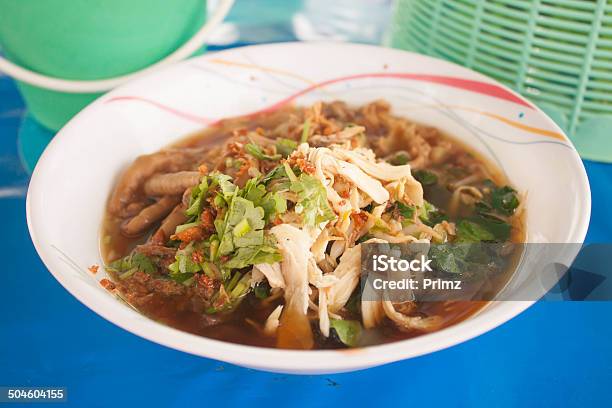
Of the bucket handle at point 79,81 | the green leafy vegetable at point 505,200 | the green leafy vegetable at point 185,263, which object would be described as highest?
the bucket handle at point 79,81

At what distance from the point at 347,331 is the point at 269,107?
1.06 metres

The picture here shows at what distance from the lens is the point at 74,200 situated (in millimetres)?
1588

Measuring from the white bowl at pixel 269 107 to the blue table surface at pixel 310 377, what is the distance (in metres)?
0.22

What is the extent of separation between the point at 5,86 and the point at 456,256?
214cm

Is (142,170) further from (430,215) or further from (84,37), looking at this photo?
(430,215)

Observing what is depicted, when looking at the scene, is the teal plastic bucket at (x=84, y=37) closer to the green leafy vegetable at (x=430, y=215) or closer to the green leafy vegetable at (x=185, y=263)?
the green leafy vegetable at (x=185, y=263)

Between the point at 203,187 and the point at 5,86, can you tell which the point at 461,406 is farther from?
the point at 5,86

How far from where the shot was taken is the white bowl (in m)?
1.12

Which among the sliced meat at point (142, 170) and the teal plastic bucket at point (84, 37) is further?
the teal plastic bucket at point (84, 37)

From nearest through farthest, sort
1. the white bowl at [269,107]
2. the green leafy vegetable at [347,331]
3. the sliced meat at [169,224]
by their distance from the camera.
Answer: the white bowl at [269,107] → the green leafy vegetable at [347,331] → the sliced meat at [169,224]

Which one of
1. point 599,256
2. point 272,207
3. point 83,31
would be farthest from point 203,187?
point 599,256

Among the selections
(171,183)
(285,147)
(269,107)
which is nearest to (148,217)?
(171,183)

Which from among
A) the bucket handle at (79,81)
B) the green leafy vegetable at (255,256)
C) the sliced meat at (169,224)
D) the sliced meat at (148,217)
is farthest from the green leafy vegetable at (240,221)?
the bucket handle at (79,81)

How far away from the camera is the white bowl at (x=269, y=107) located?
112 centimetres
